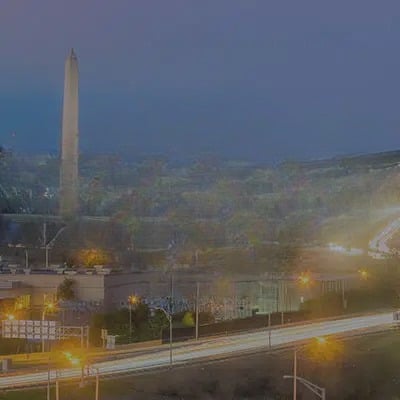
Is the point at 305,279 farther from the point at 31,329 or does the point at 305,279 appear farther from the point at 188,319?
the point at 31,329

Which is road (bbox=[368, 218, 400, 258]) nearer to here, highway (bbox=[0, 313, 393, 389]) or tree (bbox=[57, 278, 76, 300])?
highway (bbox=[0, 313, 393, 389])

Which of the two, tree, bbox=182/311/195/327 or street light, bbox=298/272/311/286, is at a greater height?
street light, bbox=298/272/311/286

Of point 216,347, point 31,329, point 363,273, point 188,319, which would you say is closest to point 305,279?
point 363,273

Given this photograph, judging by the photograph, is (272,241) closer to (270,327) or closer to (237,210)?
(237,210)

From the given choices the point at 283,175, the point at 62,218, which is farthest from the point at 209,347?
the point at 283,175

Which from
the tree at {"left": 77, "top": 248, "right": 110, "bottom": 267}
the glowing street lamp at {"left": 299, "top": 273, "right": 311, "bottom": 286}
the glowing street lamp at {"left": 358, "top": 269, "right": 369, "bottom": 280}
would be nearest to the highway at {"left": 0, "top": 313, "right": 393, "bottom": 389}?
the glowing street lamp at {"left": 299, "top": 273, "right": 311, "bottom": 286}
